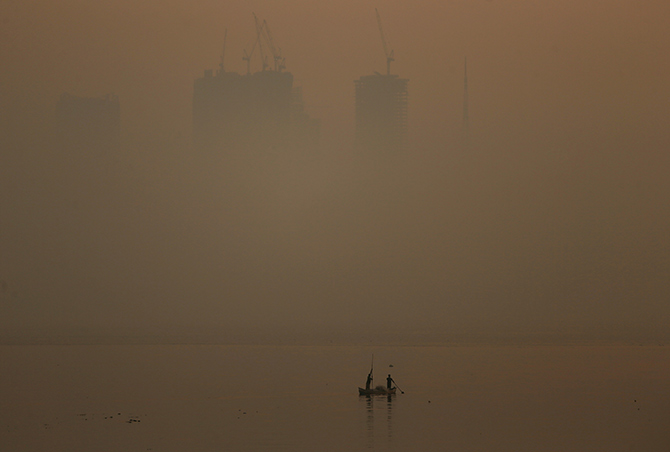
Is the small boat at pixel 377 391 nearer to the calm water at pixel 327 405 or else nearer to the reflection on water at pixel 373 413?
the reflection on water at pixel 373 413

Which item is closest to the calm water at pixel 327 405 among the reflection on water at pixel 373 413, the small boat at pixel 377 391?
the reflection on water at pixel 373 413

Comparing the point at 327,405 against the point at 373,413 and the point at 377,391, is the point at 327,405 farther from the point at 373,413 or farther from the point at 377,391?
the point at 377,391

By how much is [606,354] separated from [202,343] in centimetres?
3864

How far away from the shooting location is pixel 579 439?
22.4 metres

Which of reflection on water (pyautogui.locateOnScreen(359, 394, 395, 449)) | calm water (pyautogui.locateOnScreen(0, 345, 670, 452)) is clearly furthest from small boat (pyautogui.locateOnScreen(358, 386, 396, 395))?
calm water (pyautogui.locateOnScreen(0, 345, 670, 452))

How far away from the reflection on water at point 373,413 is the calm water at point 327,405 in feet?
0.14

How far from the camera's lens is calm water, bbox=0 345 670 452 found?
852 inches

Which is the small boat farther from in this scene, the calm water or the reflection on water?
the calm water

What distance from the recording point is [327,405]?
2895 centimetres

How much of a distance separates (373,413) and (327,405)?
2.69 metres

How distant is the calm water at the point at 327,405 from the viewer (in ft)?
71.0

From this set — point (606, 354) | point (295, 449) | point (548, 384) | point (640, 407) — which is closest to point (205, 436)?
point (295, 449)

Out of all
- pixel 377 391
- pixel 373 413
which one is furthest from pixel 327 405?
pixel 377 391

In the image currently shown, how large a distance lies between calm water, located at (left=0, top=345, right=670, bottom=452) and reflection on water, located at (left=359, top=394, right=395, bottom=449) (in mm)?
43
